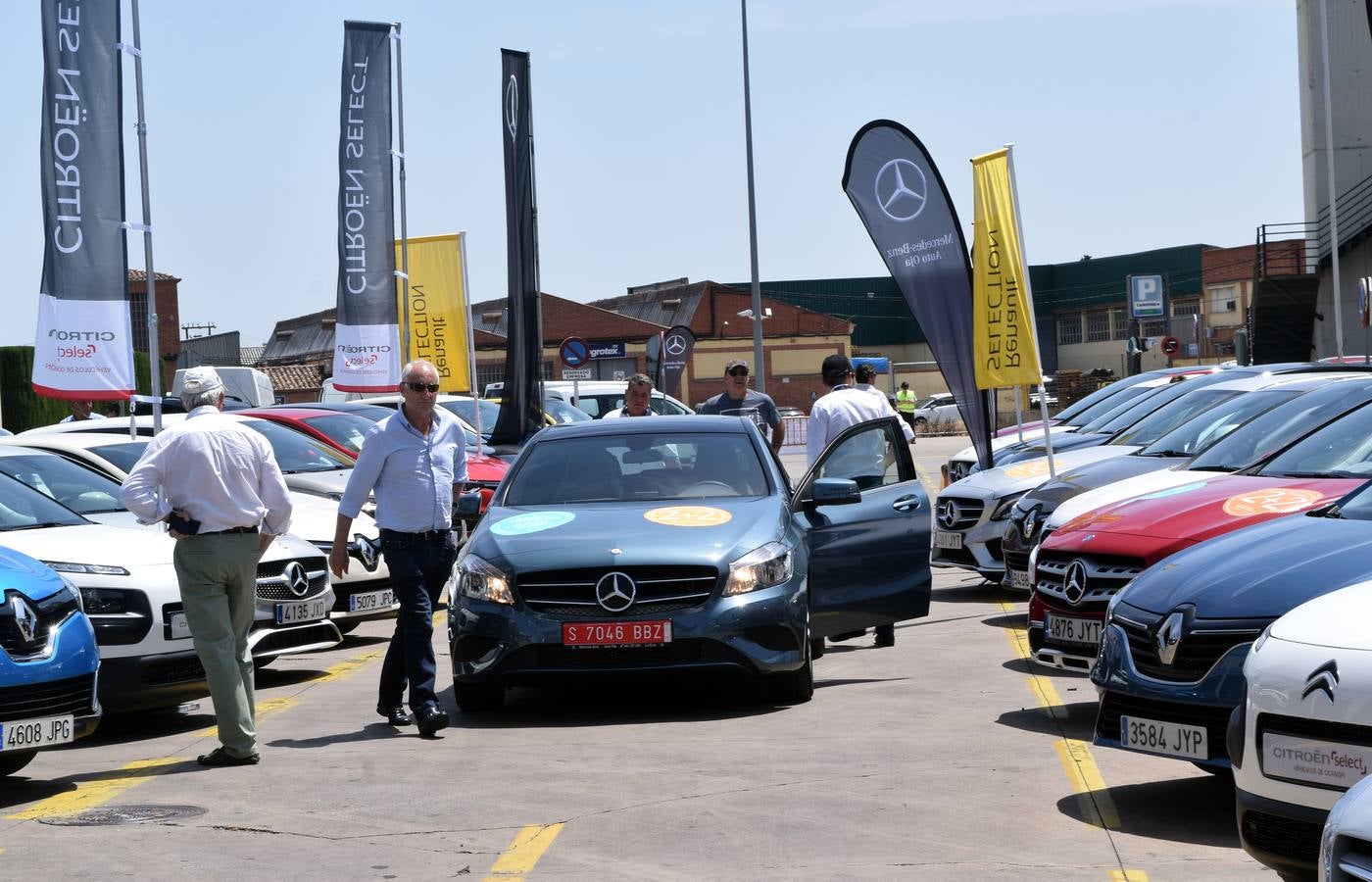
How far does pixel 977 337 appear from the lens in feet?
50.3

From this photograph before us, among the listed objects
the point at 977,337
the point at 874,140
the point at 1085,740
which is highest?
the point at 874,140

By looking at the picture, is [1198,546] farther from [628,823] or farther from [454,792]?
[454,792]

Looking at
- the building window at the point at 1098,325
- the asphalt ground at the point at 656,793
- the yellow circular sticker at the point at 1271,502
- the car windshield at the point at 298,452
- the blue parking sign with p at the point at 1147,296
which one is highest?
the building window at the point at 1098,325

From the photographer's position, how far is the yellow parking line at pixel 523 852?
5879 millimetres

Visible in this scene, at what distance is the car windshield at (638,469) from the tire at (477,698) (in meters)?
1.12

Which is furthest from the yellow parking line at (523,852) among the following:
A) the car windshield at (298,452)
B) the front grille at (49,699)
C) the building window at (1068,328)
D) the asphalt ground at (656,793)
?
the building window at (1068,328)

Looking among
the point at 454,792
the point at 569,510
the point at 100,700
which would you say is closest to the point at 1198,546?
the point at 454,792

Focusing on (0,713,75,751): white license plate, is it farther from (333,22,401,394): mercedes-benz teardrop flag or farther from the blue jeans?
(333,22,401,394): mercedes-benz teardrop flag

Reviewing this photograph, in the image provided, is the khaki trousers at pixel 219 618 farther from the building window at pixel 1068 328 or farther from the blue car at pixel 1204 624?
the building window at pixel 1068 328

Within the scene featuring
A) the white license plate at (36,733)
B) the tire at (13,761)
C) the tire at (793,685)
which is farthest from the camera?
the tire at (793,685)

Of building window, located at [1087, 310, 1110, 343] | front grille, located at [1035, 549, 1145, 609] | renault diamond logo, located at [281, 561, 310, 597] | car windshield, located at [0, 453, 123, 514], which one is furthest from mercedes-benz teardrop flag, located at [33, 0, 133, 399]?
building window, located at [1087, 310, 1110, 343]

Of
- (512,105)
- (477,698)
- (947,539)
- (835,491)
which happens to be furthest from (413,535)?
(512,105)

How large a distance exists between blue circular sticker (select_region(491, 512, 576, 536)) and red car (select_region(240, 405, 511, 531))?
6516mm

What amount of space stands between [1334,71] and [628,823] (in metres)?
43.0
